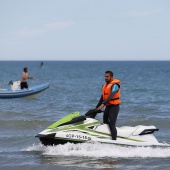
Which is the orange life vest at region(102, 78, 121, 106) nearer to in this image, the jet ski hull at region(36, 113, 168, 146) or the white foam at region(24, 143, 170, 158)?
the jet ski hull at region(36, 113, 168, 146)

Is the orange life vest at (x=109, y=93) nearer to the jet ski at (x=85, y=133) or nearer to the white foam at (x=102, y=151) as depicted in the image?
the jet ski at (x=85, y=133)

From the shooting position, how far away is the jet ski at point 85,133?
8336 millimetres

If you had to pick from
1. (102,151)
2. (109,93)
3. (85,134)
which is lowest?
(102,151)

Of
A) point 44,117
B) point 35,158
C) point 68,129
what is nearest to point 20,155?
point 35,158

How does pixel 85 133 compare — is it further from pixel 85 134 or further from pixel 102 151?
pixel 102 151

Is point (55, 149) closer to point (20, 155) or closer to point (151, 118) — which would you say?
point (20, 155)

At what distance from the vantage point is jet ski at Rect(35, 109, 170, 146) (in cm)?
834

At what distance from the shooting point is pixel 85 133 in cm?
841

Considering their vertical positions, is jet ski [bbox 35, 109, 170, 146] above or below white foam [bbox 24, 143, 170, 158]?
above

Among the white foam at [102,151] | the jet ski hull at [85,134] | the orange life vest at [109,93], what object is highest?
the orange life vest at [109,93]

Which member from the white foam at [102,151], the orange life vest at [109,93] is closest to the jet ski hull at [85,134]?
the white foam at [102,151]

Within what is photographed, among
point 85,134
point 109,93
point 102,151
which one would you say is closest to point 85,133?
point 85,134

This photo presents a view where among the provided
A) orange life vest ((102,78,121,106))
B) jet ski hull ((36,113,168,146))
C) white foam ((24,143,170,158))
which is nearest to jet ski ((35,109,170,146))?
jet ski hull ((36,113,168,146))

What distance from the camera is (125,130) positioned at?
855 cm
